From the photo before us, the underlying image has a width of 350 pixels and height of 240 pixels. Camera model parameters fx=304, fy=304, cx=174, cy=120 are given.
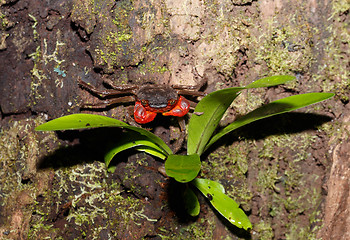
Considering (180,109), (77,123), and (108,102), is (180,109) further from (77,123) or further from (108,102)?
(77,123)

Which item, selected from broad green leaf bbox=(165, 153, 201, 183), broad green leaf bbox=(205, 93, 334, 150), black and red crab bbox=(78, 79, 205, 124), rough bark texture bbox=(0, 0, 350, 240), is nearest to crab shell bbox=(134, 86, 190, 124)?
black and red crab bbox=(78, 79, 205, 124)

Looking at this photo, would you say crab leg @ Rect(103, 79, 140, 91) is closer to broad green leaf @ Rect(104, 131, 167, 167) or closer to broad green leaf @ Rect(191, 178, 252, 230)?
broad green leaf @ Rect(104, 131, 167, 167)

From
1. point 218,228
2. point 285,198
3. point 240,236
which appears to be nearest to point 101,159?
point 218,228

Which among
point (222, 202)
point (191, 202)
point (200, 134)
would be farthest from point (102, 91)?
point (222, 202)

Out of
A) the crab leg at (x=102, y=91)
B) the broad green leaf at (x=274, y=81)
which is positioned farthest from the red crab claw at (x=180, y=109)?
the broad green leaf at (x=274, y=81)

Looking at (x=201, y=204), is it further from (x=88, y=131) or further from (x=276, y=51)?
(x=276, y=51)

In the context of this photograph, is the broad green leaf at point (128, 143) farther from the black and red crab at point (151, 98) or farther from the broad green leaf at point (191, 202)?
the broad green leaf at point (191, 202)
